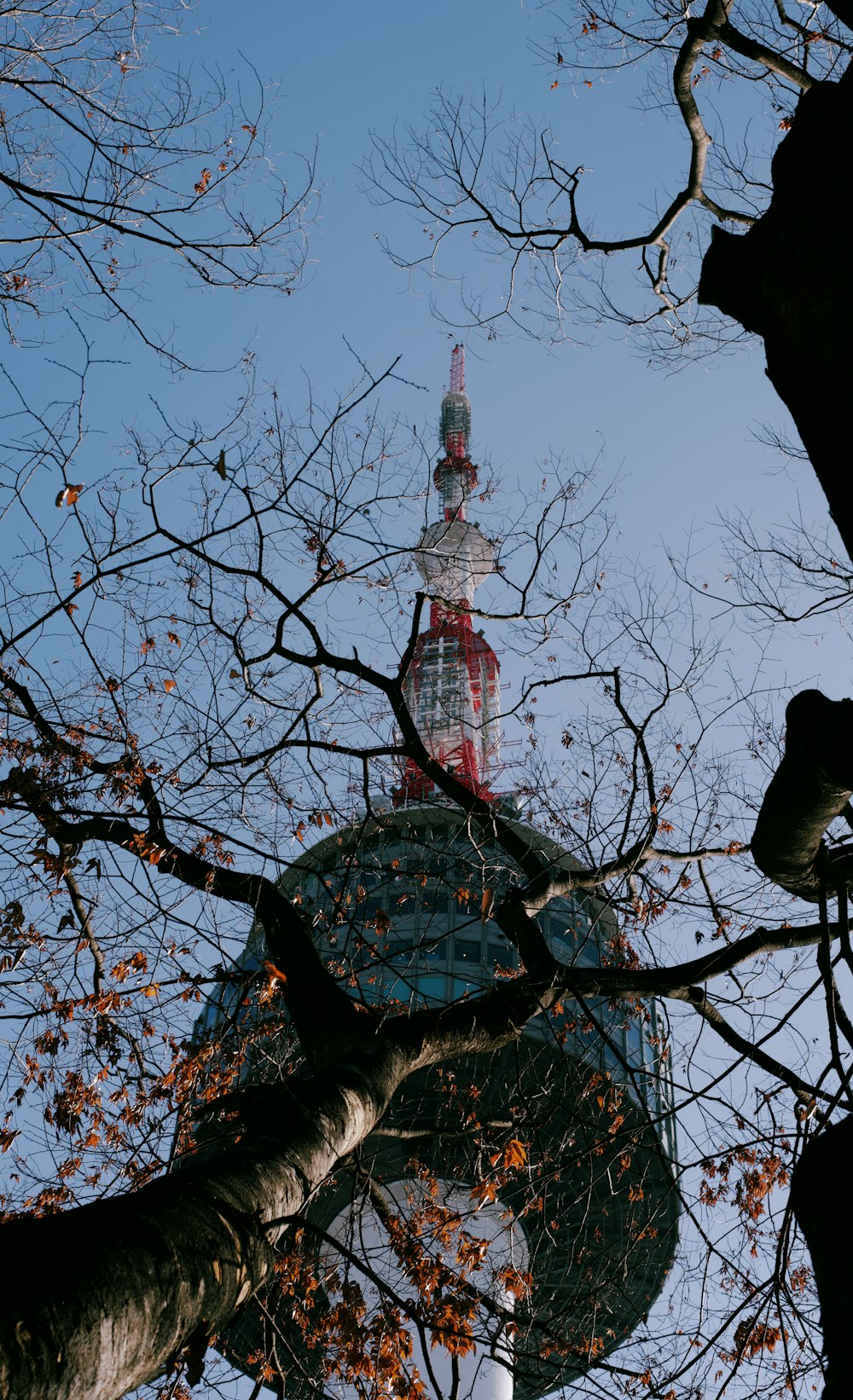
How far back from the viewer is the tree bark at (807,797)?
3.12m

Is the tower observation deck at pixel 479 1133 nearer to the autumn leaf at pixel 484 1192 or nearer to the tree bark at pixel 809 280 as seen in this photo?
the autumn leaf at pixel 484 1192

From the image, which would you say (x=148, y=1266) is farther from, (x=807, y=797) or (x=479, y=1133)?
(x=479, y=1133)

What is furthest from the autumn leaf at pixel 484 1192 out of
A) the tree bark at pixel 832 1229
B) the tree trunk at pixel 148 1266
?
A: the tree bark at pixel 832 1229

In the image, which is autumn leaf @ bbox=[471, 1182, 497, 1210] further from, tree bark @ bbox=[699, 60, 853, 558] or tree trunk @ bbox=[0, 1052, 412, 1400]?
tree bark @ bbox=[699, 60, 853, 558]

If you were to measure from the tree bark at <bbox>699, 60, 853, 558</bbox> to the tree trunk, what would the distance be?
2.60 m

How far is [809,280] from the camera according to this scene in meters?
2.42

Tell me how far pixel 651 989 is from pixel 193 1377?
383 cm

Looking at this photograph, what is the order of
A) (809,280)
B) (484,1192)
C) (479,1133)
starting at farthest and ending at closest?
(479,1133), (484,1192), (809,280)

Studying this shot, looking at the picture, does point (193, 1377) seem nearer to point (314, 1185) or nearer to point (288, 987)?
point (314, 1185)

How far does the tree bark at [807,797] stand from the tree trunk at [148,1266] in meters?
2.21

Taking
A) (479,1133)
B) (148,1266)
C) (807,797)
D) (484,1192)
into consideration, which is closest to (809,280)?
(807,797)

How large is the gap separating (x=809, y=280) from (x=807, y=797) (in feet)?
6.77

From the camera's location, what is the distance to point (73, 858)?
6879 mm

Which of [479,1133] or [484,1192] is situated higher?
[479,1133]
